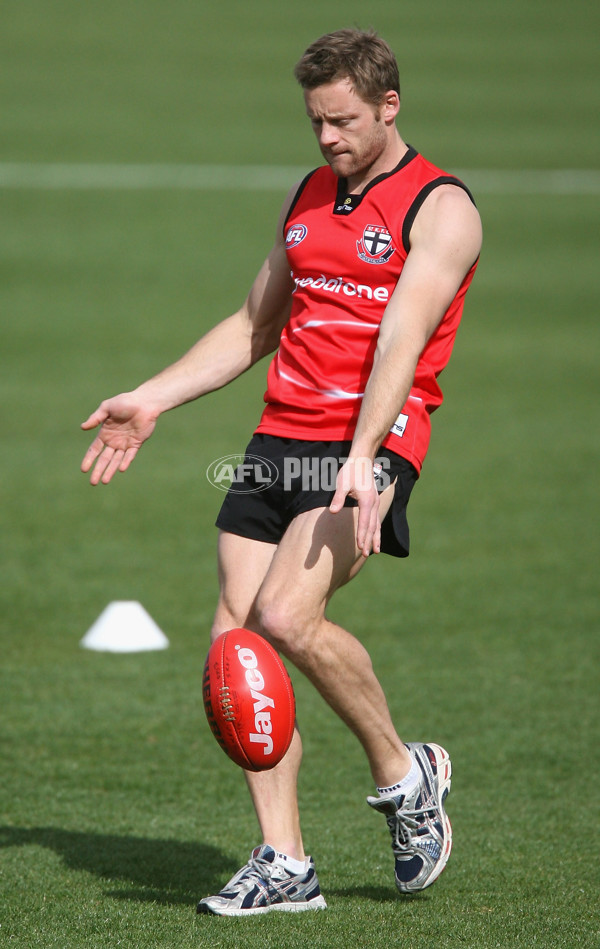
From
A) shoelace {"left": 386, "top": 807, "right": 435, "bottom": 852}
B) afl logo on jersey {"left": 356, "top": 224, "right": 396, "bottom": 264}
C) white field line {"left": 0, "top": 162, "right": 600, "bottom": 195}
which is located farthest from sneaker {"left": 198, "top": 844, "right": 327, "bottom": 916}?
white field line {"left": 0, "top": 162, "right": 600, "bottom": 195}

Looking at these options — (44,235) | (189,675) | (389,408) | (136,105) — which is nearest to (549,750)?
(189,675)

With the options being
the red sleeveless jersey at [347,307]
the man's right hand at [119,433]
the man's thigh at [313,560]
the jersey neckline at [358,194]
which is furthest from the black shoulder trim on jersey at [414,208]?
the man's right hand at [119,433]

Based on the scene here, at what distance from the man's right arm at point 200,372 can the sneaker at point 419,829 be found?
54.6 inches

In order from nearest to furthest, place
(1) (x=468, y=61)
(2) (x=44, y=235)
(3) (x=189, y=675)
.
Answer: (3) (x=189, y=675)
(2) (x=44, y=235)
(1) (x=468, y=61)

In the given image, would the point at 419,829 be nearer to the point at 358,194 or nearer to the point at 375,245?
the point at 375,245

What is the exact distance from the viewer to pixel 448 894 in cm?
410

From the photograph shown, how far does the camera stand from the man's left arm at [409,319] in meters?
3.65

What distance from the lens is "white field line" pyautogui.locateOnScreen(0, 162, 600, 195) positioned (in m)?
23.5

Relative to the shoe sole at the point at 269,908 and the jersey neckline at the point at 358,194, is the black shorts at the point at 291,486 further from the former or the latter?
the shoe sole at the point at 269,908

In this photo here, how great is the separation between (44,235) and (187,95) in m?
11.4

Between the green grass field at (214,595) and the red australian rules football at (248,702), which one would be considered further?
the green grass field at (214,595)

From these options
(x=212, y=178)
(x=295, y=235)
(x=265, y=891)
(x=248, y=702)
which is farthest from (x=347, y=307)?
(x=212, y=178)

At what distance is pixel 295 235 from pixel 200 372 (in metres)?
0.61

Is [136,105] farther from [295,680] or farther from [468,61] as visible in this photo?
[295,680]
